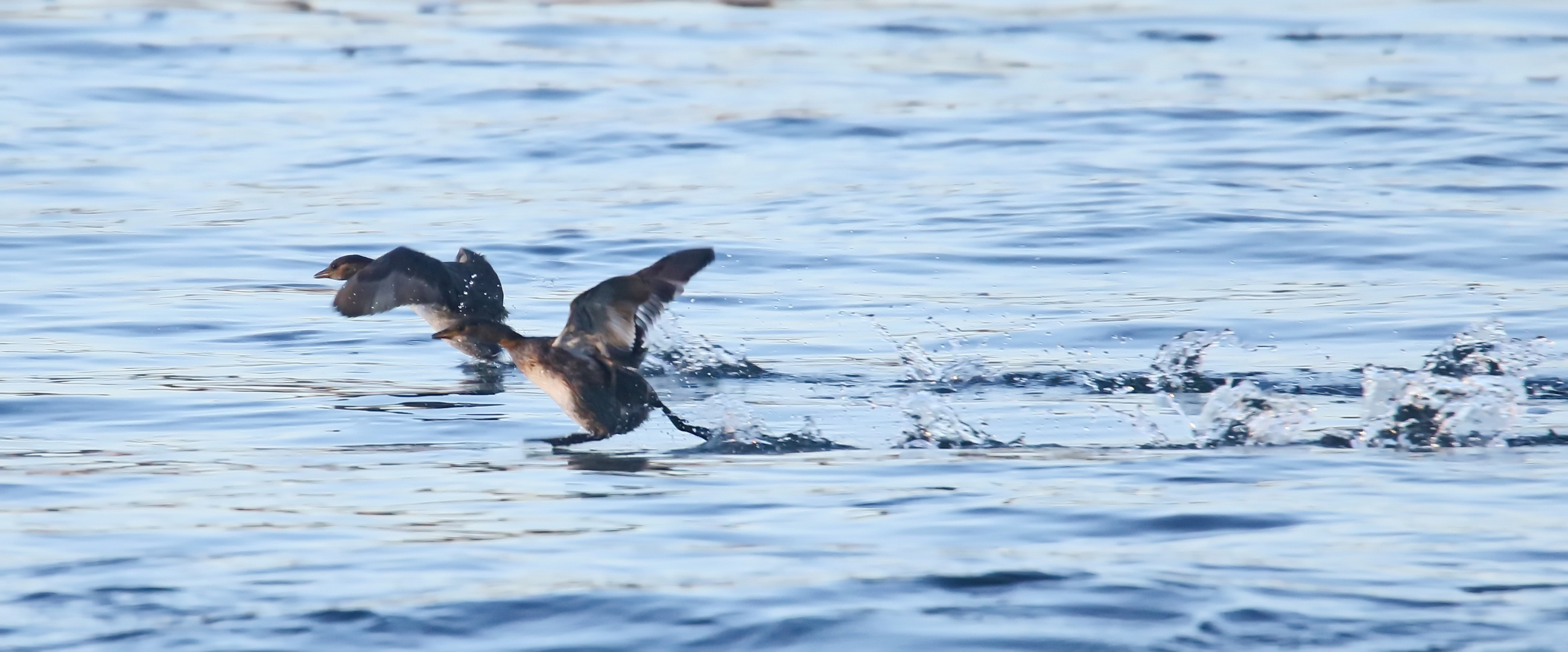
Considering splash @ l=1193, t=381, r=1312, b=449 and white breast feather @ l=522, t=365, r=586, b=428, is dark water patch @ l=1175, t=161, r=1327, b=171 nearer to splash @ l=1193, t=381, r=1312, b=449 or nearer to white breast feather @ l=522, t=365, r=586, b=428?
splash @ l=1193, t=381, r=1312, b=449

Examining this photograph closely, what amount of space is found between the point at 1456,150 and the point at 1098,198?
12.9 feet

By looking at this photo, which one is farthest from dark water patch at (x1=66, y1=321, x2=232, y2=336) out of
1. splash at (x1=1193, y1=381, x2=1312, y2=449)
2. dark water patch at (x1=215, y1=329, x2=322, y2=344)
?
splash at (x1=1193, y1=381, x2=1312, y2=449)

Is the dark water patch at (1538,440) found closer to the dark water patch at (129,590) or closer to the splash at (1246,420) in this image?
the splash at (1246,420)

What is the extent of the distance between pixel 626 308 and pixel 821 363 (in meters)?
2.09

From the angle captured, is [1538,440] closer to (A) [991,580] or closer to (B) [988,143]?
(A) [991,580]

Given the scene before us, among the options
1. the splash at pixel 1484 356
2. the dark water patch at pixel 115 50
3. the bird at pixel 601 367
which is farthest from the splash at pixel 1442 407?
the dark water patch at pixel 115 50

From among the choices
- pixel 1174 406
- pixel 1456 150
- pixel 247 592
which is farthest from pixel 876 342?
pixel 1456 150

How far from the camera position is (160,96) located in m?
22.3

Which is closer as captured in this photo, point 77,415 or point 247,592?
point 247,592

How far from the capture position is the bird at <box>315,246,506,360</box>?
30.3 ft

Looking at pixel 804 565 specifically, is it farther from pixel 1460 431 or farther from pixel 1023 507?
pixel 1460 431

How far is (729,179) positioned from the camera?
1656cm

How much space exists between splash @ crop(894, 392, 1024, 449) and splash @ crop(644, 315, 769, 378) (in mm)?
1427

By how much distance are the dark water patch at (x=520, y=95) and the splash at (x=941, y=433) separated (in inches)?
564
